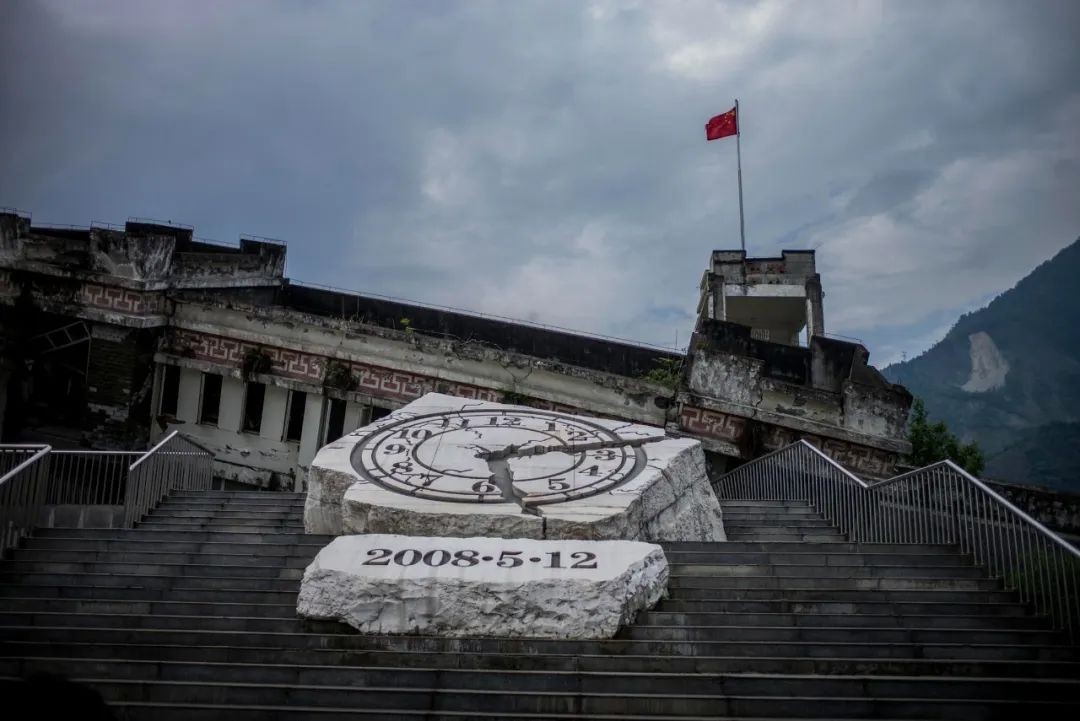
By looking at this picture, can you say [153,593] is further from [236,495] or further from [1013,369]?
[1013,369]

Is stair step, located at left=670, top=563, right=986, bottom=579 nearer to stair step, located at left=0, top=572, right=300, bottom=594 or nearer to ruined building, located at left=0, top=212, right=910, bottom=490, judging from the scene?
stair step, located at left=0, top=572, right=300, bottom=594

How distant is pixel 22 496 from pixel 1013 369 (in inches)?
1989

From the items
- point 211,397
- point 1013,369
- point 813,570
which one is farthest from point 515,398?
point 1013,369

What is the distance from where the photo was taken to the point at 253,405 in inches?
664

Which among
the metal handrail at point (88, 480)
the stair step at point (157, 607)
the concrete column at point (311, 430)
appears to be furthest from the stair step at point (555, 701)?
the concrete column at point (311, 430)

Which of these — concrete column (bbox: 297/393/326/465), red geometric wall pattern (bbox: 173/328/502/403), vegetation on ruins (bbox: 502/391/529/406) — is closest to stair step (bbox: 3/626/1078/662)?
vegetation on ruins (bbox: 502/391/529/406)

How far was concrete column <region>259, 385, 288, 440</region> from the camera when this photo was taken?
53.9 feet

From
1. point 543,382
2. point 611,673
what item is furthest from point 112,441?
point 611,673

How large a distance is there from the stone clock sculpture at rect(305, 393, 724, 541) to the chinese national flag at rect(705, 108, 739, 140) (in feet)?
48.8

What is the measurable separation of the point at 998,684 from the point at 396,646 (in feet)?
13.1

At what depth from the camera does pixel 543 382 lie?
15359 millimetres

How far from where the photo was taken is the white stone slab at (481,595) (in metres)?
5.76

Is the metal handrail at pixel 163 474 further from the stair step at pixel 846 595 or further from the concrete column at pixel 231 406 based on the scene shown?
the stair step at pixel 846 595

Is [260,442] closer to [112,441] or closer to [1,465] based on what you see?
[112,441]
